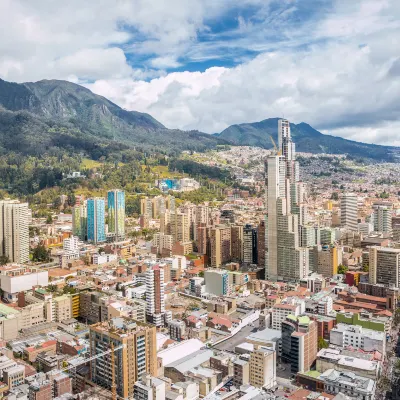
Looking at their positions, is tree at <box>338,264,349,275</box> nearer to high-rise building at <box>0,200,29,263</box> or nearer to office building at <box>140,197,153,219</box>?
high-rise building at <box>0,200,29,263</box>

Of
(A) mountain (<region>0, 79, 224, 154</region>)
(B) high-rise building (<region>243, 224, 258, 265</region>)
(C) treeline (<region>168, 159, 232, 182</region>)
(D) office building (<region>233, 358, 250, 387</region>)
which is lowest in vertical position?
(D) office building (<region>233, 358, 250, 387</region>)

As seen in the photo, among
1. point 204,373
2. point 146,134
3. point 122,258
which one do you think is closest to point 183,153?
point 146,134

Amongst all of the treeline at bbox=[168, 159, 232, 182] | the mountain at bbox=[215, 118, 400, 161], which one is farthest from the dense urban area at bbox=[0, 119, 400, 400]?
the mountain at bbox=[215, 118, 400, 161]

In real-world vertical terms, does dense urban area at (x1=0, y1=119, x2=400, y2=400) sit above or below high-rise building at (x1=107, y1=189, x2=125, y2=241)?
below

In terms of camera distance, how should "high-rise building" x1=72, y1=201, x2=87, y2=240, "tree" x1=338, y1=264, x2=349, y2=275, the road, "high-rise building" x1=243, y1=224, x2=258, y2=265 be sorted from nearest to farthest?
the road → "tree" x1=338, y1=264, x2=349, y2=275 → "high-rise building" x1=243, y1=224, x2=258, y2=265 → "high-rise building" x1=72, y1=201, x2=87, y2=240

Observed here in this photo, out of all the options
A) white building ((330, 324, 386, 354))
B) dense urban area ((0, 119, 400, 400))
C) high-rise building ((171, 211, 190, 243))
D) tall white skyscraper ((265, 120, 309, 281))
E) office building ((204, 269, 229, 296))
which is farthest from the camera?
high-rise building ((171, 211, 190, 243))

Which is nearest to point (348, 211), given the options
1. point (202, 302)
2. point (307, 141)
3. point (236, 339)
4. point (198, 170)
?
point (202, 302)

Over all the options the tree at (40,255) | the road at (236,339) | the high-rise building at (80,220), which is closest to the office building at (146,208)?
the high-rise building at (80,220)

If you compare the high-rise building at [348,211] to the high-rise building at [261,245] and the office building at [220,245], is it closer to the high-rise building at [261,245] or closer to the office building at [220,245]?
the high-rise building at [261,245]
